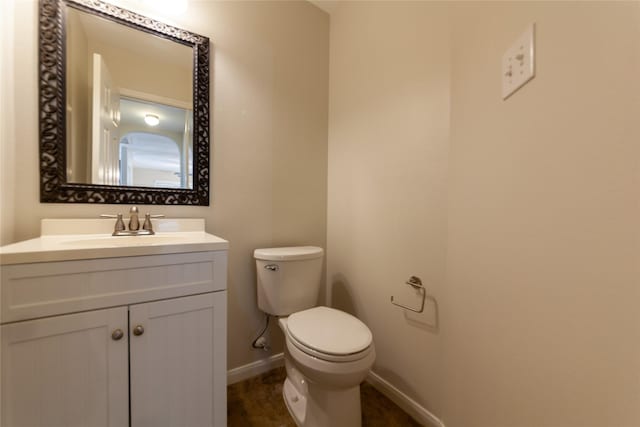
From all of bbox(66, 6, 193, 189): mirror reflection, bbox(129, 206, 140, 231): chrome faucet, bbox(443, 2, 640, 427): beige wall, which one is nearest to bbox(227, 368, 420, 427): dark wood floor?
bbox(443, 2, 640, 427): beige wall

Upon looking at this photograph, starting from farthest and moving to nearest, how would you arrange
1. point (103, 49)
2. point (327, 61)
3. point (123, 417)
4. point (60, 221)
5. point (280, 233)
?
point (327, 61), point (280, 233), point (103, 49), point (60, 221), point (123, 417)

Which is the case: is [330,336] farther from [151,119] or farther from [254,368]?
[151,119]

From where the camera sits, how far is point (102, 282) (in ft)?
2.52

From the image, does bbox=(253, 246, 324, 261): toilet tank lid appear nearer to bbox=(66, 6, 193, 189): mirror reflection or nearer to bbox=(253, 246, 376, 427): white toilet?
bbox=(253, 246, 376, 427): white toilet

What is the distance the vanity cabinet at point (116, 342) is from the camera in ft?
2.24

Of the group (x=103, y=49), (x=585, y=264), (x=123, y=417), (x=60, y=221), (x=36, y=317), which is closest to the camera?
(x=585, y=264)

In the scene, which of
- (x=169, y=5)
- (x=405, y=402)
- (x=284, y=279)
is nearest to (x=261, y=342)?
(x=284, y=279)

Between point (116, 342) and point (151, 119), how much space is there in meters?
1.02

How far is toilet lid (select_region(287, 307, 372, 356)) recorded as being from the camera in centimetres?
98

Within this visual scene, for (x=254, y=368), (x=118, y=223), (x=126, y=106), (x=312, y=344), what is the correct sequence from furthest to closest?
(x=254, y=368) < (x=126, y=106) < (x=118, y=223) < (x=312, y=344)

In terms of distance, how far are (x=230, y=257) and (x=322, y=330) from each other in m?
0.67

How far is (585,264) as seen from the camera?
1.67 ft

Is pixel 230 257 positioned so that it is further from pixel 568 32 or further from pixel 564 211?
pixel 568 32

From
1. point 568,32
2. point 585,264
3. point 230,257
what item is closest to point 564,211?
point 585,264
